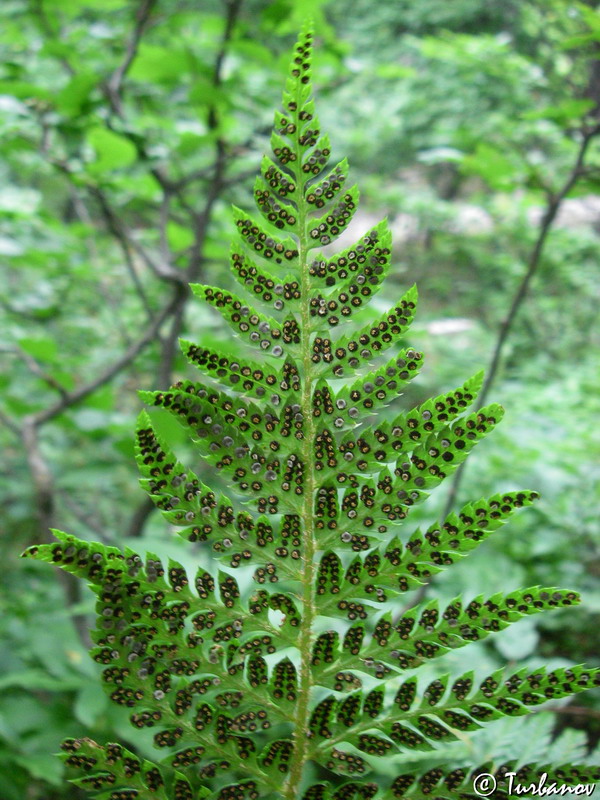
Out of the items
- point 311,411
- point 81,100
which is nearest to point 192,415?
point 311,411

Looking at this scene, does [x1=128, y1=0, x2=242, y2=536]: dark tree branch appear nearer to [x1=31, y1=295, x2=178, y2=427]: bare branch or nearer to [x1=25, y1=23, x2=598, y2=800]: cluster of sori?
[x1=31, y1=295, x2=178, y2=427]: bare branch

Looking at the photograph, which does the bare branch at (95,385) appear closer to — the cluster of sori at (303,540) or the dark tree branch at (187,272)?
the dark tree branch at (187,272)

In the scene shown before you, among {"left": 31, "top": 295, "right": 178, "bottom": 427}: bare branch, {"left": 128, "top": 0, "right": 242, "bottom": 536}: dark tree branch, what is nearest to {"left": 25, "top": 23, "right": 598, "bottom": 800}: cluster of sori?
{"left": 128, "top": 0, "right": 242, "bottom": 536}: dark tree branch

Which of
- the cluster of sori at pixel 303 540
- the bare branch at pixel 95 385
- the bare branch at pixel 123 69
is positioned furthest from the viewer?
the bare branch at pixel 95 385

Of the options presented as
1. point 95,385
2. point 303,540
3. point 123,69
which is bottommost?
point 95,385

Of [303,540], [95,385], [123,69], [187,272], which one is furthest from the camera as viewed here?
[187,272]

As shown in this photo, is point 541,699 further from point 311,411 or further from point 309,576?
point 311,411

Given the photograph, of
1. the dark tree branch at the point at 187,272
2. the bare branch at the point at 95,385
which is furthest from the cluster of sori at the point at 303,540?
the bare branch at the point at 95,385

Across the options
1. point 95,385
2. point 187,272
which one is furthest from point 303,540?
point 187,272

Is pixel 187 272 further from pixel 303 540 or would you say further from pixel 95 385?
pixel 303 540
